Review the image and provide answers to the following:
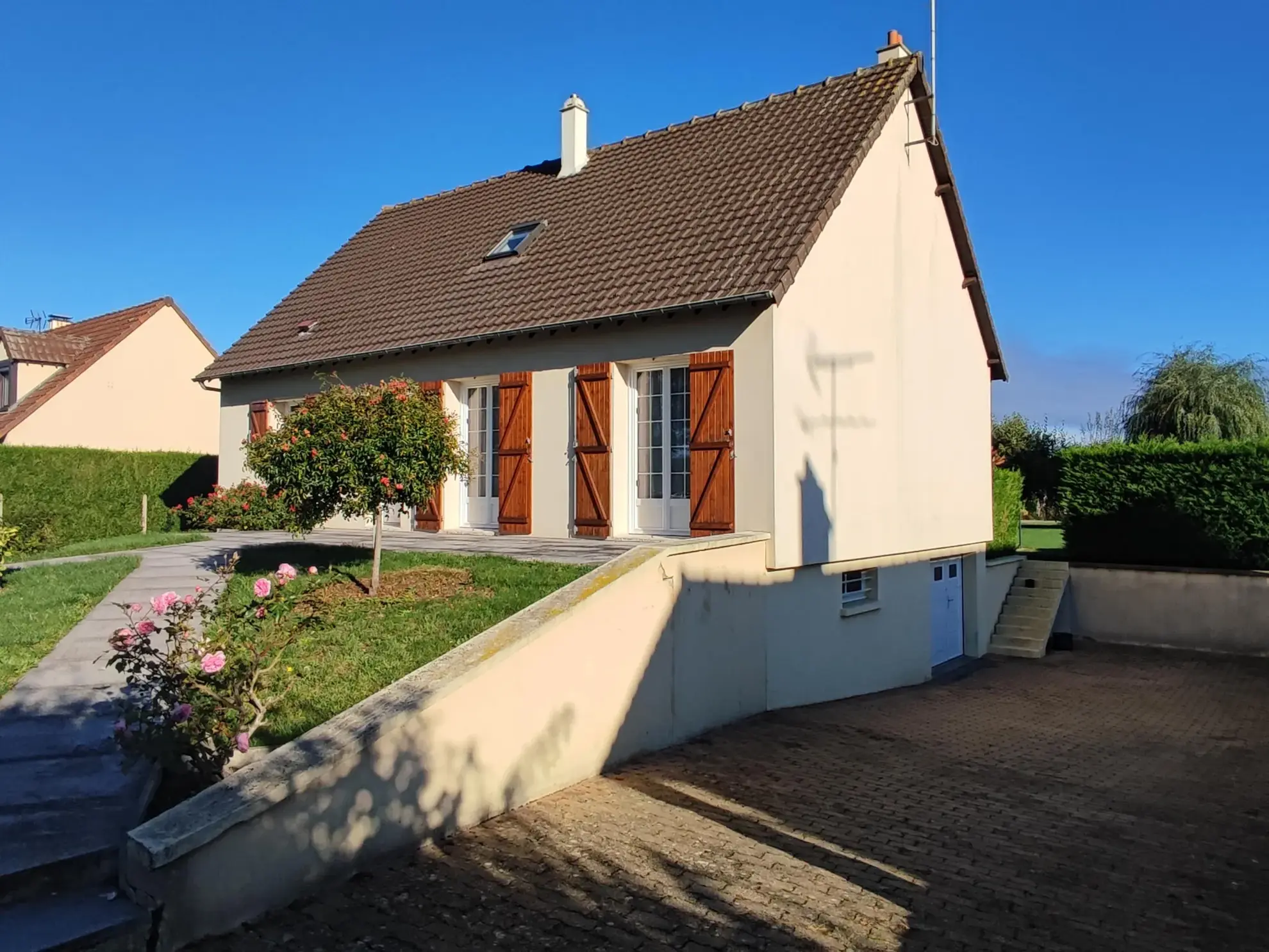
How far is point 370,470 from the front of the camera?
820 cm

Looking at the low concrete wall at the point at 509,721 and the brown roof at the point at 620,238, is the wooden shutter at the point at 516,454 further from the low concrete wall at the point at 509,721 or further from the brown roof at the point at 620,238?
the low concrete wall at the point at 509,721

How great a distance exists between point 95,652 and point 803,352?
7.57 metres

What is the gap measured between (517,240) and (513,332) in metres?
3.20

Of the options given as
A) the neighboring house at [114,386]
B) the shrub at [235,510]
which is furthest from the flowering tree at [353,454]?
the neighboring house at [114,386]

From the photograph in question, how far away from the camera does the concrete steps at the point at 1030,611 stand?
15.9 metres

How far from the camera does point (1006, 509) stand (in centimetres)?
2064

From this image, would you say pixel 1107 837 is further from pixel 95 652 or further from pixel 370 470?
pixel 95 652

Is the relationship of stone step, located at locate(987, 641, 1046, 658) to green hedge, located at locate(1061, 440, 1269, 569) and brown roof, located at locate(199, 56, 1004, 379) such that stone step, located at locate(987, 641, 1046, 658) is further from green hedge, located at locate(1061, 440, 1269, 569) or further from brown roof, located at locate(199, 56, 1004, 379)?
brown roof, located at locate(199, 56, 1004, 379)

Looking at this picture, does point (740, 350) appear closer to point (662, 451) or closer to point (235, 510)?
point (662, 451)

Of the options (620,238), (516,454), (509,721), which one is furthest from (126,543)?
(509,721)

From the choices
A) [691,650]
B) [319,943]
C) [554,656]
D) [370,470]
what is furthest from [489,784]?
[370,470]

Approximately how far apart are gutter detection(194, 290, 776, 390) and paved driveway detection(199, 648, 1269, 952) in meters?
4.42

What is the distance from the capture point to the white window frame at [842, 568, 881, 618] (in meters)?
11.4

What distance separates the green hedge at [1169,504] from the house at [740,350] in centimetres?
331
